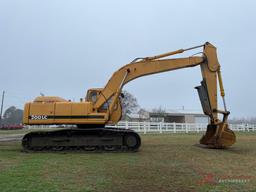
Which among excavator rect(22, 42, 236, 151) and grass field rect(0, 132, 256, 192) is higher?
excavator rect(22, 42, 236, 151)

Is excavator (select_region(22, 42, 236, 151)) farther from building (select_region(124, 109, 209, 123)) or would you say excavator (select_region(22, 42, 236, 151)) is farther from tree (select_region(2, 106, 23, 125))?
tree (select_region(2, 106, 23, 125))

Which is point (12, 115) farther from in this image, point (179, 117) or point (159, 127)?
point (159, 127)

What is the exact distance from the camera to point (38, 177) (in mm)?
8312

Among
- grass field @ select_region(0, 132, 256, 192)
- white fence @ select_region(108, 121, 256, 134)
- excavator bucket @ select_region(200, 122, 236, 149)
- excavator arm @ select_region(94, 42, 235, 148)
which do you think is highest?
excavator arm @ select_region(94, 42, 235, 148)

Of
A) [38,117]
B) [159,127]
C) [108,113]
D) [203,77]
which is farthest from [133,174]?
[159,127]

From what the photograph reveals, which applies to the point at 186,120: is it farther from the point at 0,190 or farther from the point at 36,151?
the point at 0,190

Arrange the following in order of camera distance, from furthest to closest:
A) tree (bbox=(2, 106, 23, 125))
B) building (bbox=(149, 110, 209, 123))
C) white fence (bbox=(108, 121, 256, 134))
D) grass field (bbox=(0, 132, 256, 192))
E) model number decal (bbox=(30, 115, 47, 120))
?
tree (bbox=(2, 106, 23, 125)) → building (bbox=(149, 110, 209, 123)) → white fence (bbox=(108, 121, 256, 134)) → model number decal (bbox=(30, 115, 47, 120)) → grass field (bbox=(0, 132, 256, 192))

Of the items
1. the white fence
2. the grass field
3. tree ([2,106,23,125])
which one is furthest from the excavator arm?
tree ([2,106,23,125])

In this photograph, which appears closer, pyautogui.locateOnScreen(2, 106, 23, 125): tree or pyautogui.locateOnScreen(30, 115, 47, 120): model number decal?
pyautogui.locateOnScreen(30, 115, 47, 120): model number decal

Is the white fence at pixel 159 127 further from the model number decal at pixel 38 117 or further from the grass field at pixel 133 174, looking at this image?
the grass field at pixel 133 174

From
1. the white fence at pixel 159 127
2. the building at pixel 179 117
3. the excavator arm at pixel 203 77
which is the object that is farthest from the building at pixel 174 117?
the excavator arm at pixel 203 77

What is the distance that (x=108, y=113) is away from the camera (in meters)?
15.2

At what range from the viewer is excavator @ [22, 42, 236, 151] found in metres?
15.0

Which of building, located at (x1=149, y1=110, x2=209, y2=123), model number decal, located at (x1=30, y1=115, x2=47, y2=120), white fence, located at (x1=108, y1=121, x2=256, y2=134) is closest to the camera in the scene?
model number decal, located at (x1=30, y1=115, x2=47, y2=120)
